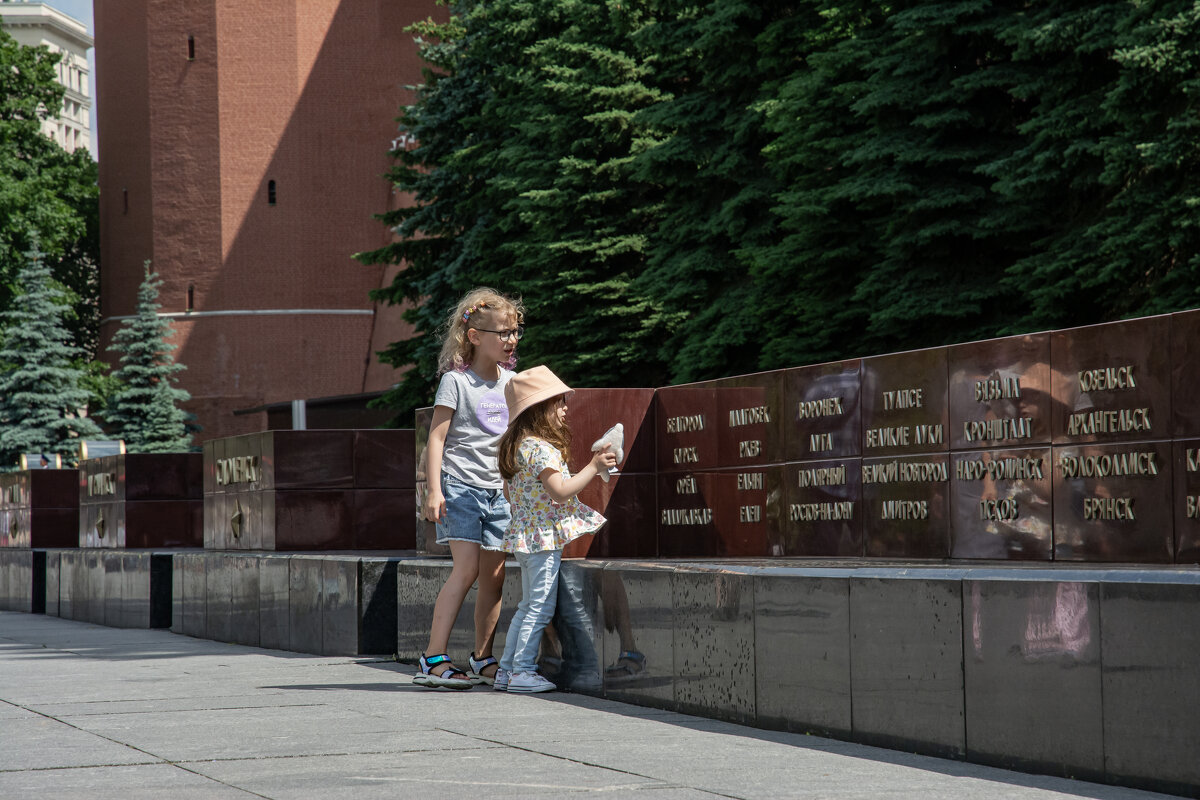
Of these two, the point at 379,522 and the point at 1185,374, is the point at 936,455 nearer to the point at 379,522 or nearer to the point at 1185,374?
the point at 1185,374

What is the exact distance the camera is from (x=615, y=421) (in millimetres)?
9281

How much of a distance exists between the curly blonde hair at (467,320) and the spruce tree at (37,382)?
33.9 meters

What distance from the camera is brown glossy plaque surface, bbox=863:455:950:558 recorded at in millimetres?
7426

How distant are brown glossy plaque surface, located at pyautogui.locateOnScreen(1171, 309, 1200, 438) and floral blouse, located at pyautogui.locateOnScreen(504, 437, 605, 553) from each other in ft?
8.20

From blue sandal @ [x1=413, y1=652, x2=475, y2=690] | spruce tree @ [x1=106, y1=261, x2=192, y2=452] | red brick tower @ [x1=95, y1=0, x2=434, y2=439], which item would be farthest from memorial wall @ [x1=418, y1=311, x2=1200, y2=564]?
red brick tower @ [x1=95, y1=0, x2=434, y2=439]

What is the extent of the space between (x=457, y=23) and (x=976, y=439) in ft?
78.5

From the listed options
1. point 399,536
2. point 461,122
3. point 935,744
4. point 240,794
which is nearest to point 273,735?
Result: point 240,794

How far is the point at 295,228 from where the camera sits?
4425 cm

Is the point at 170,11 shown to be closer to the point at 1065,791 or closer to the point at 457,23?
the point at 457,23

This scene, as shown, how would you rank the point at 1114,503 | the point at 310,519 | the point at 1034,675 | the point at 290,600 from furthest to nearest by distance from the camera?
the point at 310,519
the point at 290,600
the point at 1114,503
the point at 1034,675

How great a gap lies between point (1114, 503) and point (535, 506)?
96.3 inches

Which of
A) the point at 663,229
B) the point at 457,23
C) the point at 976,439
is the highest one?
the point at 457,23

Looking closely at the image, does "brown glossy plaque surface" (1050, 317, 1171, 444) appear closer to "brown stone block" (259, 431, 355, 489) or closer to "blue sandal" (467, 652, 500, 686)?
"blue sandal" (467, 652, 500, 686)

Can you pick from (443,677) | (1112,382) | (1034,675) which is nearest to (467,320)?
(443,677)
